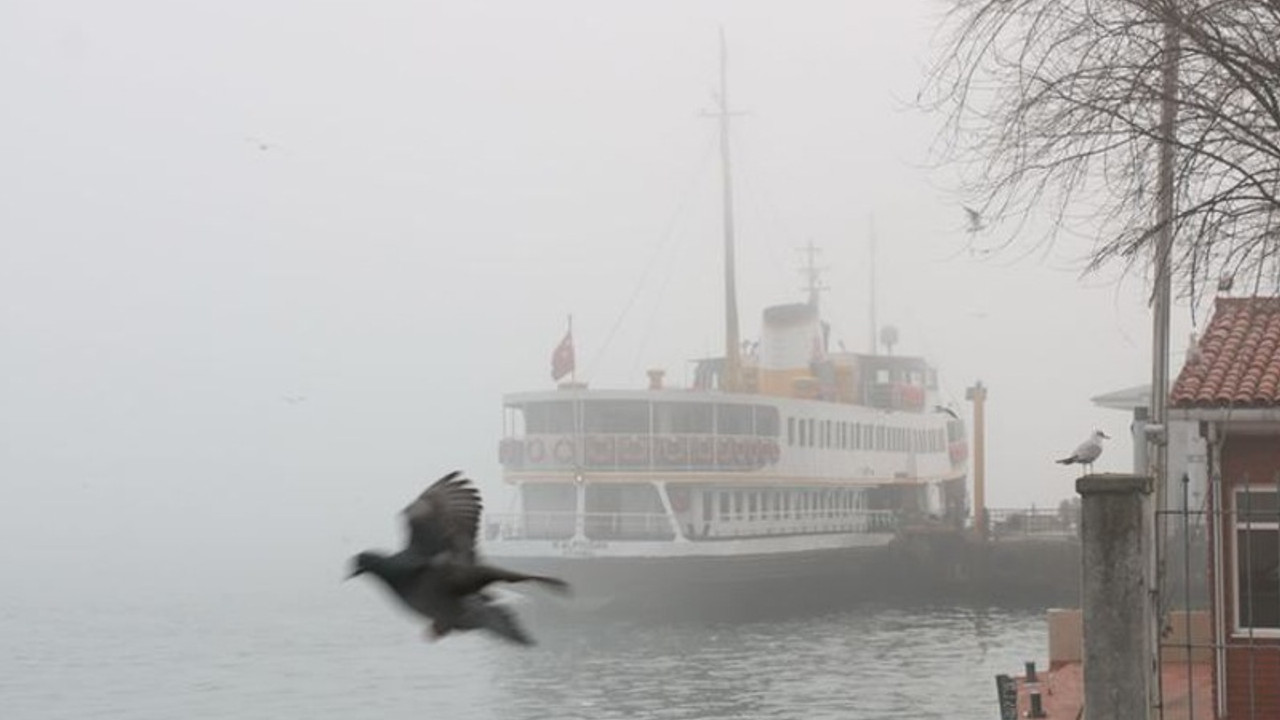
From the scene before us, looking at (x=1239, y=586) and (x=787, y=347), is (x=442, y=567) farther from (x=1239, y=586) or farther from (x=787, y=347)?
(x=787, y=347)

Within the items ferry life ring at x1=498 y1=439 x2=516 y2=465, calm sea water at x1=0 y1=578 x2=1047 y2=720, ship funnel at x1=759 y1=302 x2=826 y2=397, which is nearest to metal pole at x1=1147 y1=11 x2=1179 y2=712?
calm sea water at x1=0 y1=578 x2=1047 y2=720

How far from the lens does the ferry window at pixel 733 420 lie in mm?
49094

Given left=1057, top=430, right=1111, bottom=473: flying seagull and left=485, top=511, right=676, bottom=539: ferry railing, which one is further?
left=485, top=511, right=676, bottom=539: ferry railing

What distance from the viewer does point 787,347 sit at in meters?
58.8

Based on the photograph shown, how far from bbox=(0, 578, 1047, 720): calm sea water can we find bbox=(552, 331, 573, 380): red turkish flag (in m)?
5.66


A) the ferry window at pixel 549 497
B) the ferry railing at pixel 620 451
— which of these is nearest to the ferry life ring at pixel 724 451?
the ferry railing at pixel 620 451

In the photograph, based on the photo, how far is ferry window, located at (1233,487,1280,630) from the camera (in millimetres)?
14000

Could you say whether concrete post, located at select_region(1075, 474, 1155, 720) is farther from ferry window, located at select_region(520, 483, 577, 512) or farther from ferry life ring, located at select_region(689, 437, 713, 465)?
ferry life ring, located at select_region(689, 437, 713, 465)

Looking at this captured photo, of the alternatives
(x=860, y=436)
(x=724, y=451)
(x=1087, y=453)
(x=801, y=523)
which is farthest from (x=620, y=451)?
(x=1087, y=453)

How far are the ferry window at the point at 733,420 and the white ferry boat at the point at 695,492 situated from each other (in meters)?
0.05

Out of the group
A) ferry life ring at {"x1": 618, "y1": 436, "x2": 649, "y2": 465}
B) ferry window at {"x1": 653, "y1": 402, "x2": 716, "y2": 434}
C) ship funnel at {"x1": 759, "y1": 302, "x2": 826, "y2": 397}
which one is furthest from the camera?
ship funnel at {"x1": 759, "y1": 302, "x2": 826, "y2": 397}

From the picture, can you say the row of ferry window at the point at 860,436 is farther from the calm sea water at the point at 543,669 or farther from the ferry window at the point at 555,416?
the ferry window at the point at 555,416

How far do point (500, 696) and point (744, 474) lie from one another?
1325 centimetres

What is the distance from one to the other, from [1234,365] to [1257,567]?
1.90m
